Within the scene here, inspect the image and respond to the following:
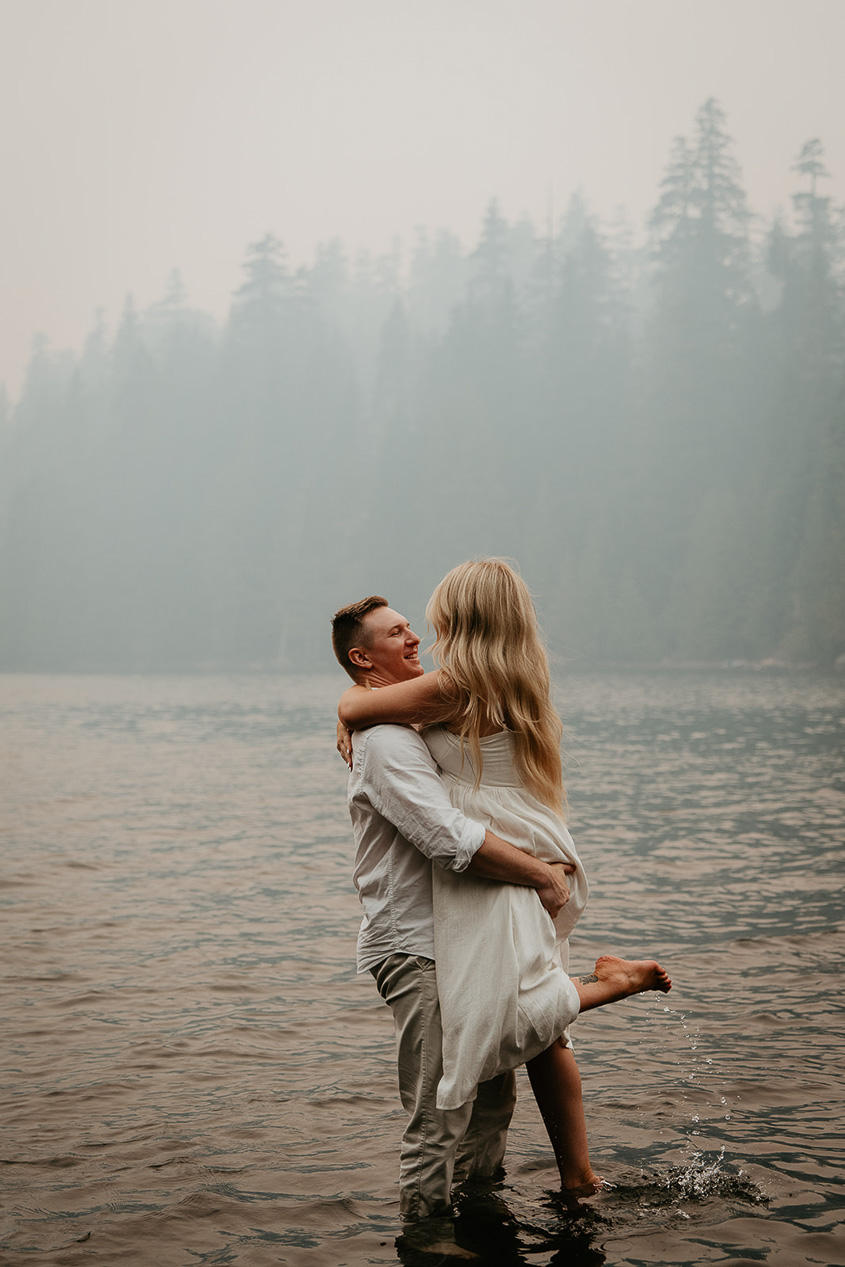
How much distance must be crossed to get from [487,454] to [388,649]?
70.1 metres

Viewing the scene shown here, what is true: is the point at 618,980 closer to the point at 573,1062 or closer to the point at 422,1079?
the point at 573,1062

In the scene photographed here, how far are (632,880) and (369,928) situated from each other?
720cm

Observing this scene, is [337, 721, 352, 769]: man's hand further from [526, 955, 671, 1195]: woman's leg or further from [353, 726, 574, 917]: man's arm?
[526, 955, 671, 1195]: woman's leg

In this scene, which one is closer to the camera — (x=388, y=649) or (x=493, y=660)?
(x=493, y=660)

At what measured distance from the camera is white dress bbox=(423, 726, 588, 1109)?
3.25 m

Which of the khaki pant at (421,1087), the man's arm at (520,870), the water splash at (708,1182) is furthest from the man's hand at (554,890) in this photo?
the water splash at (708,1182)

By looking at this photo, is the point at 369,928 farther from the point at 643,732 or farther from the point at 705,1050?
the point at 643,732

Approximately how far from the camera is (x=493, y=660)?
3.36m

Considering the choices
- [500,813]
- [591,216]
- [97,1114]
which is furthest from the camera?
[591,216]

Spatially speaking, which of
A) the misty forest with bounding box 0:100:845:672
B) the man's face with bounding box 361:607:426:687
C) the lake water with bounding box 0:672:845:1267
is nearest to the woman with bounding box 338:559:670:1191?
the man's face with bounding box 361:607:426:687

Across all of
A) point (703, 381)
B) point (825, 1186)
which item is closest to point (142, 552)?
point (703, 381)

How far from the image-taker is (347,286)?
101 metres

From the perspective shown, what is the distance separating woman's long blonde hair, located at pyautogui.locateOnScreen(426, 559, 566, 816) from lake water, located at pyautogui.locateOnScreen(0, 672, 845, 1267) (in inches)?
61.1

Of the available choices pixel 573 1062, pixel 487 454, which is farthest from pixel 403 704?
pixel 487 454
